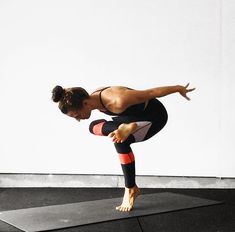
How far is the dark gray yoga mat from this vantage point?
3.01 meters

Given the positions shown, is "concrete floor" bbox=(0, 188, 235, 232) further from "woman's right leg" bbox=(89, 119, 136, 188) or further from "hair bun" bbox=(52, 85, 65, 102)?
"hair bun" bbox=(52, 85, 65, 102)

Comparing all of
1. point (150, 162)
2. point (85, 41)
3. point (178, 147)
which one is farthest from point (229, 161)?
point (85, 41)

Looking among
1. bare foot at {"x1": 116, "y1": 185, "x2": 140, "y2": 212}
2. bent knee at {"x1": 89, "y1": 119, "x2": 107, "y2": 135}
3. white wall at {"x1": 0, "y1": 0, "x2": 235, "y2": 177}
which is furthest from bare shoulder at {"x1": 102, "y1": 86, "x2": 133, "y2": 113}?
white wall at {"x1": 0, "y1": 0, "x2": 235, "y2": 177}

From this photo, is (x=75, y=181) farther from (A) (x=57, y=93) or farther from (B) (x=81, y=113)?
(A) (x=57, y=93)

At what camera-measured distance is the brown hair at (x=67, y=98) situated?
312cm

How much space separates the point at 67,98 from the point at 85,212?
918 mm

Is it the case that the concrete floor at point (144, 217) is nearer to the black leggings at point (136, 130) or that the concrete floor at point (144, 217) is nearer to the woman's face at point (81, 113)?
the black leggings at point (136, 130)

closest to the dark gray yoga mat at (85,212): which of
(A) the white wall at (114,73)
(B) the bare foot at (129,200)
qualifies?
(B) the bare foot at (129,200)

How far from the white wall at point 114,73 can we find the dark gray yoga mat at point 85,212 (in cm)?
85

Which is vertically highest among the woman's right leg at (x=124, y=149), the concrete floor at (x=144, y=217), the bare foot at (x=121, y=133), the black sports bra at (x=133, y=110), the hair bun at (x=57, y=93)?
the hair bun at (x=57, y=93)

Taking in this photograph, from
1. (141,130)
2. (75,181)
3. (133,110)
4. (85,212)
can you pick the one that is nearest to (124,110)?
(133,110)

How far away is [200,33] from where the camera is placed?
4.64 metres

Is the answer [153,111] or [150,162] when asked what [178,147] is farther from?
[153,111]

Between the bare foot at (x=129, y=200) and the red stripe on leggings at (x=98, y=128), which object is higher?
the red stripe on leggings at (x=98, y=128)
